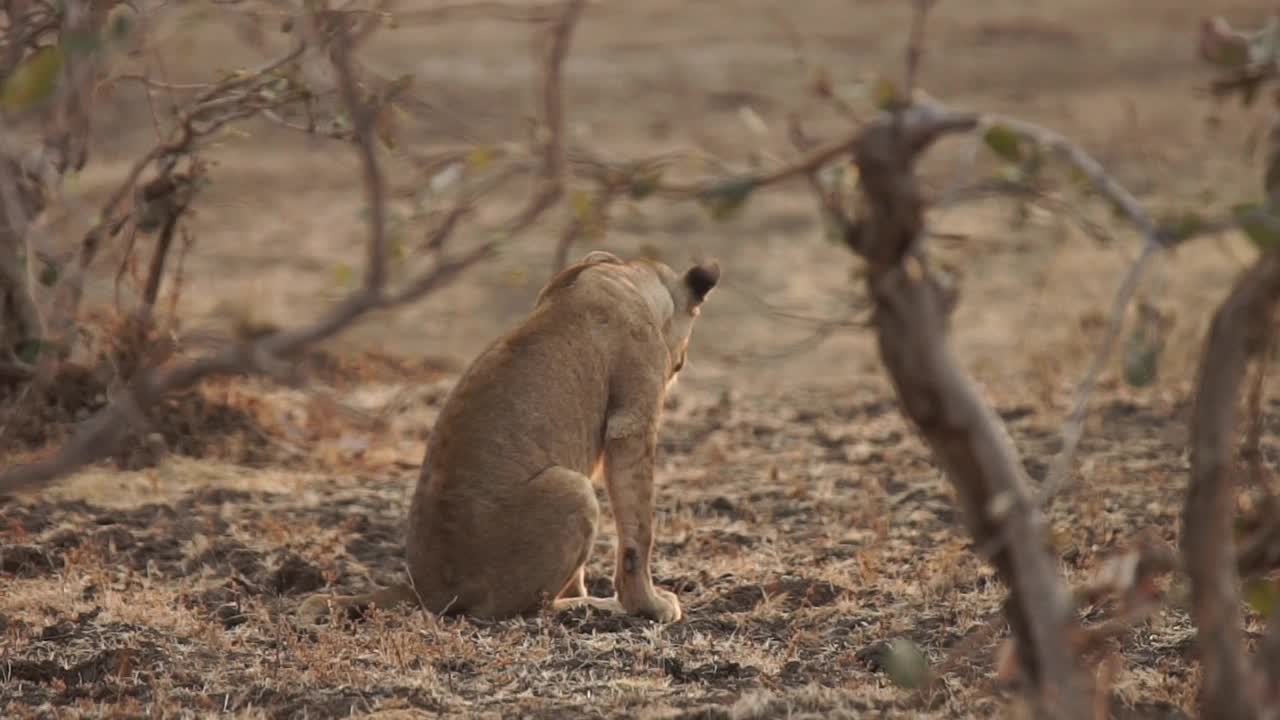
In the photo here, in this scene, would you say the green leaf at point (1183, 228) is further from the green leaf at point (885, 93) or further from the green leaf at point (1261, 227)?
the green leaf at point (885, 93)

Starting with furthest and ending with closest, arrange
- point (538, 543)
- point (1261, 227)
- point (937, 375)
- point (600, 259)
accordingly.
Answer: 1. point (600, 259)
2. point (538, 543)
3. point (937, 375)
4. point (1261, 227)

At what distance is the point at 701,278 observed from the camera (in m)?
6.85

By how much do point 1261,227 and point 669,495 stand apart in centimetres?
497

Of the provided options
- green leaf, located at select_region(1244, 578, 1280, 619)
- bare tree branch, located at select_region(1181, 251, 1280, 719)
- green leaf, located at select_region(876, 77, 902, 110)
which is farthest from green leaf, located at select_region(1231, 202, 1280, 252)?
green leaf, located at select_region(1244, 578, 1280, 619)

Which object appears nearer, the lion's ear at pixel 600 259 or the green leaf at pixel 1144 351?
the green leaf at pixel 1144 351

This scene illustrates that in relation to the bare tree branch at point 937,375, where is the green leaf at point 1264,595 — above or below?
below

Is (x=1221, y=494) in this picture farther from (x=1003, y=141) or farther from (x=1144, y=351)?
(x=1003, y=141)

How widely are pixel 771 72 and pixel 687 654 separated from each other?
17276 millimetres

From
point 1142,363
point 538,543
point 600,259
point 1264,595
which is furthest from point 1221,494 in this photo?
point 600,259

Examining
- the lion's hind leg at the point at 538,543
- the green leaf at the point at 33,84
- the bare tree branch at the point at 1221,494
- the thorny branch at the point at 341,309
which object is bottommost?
the lion's hind leg at the point at 538,543

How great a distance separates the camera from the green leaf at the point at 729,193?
3730 millimetres

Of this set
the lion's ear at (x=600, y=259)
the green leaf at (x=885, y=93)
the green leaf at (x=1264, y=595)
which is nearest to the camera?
the green leaf at (x=885, y=93)

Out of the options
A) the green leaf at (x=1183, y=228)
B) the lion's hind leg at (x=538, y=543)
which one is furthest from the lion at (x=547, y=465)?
the green leaf at (x=1183, y=228)

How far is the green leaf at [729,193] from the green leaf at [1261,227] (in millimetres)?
938
